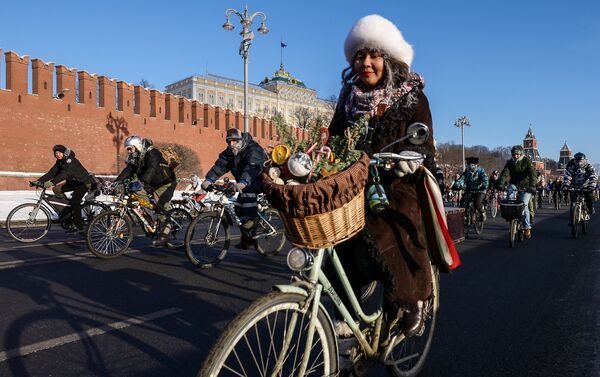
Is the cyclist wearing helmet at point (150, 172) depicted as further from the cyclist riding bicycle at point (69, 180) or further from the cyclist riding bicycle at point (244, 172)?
the cyclist riding bicycle at point (69, 180)

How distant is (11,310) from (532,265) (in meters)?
6.65

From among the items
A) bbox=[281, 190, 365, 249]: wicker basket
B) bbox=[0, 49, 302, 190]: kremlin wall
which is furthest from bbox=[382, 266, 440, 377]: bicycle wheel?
bbox=[0, 49, 302, 190]: kremlin wall

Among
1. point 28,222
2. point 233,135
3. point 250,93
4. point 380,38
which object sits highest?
point 250,93

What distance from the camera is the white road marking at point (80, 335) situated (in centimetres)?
333

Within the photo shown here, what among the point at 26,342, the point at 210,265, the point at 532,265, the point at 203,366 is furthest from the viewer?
the point at 532,265

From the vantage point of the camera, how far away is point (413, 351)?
3148mm

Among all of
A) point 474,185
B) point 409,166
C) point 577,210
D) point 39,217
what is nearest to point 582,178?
point 577,210

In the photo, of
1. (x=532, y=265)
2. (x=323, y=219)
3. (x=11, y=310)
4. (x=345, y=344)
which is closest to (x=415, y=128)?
(x=323, y=219)

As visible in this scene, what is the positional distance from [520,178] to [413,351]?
26.6 feet

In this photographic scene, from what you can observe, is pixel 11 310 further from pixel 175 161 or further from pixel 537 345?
pixel 175 161

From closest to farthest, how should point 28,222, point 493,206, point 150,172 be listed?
point 150,172, point 28,222, point 493,206

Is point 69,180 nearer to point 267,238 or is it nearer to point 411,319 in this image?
point 267,238

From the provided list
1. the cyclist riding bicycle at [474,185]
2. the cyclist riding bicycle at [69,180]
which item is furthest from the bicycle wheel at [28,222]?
the cyclist riding bicycle at [474,185]

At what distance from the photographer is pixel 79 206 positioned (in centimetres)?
964
